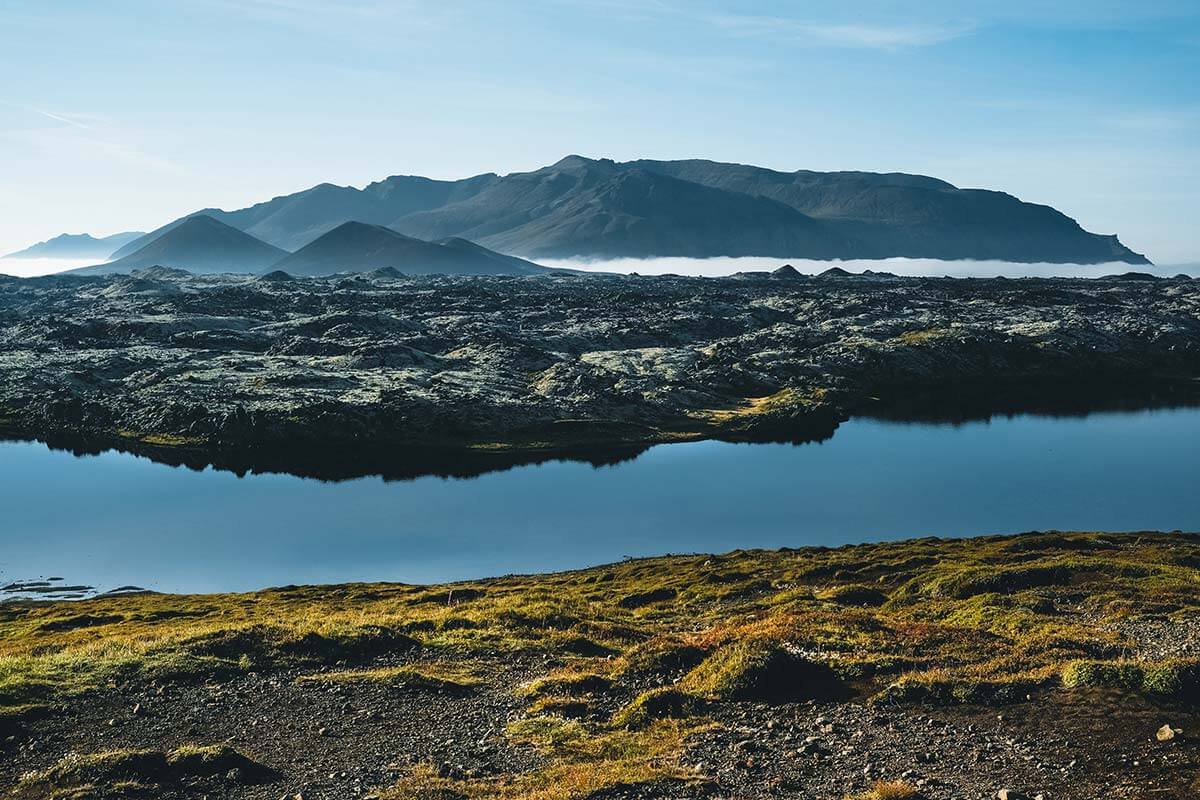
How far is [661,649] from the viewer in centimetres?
3244

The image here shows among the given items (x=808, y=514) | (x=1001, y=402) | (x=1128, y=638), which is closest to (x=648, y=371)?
(x=1001, y=402)

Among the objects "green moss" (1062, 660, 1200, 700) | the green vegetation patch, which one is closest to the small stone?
"green moss" (1062, 660, 1200, 700)

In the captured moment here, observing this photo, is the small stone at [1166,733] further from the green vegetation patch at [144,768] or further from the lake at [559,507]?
the lake at [559,507]

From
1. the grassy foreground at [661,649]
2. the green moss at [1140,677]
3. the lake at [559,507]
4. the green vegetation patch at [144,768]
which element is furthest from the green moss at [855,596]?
the green vegetation patch at [144,768]

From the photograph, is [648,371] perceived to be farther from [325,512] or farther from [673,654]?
[673,654]

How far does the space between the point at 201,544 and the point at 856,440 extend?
9754 cm

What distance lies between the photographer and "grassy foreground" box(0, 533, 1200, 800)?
2473 cm

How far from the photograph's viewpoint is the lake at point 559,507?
85.1 metres

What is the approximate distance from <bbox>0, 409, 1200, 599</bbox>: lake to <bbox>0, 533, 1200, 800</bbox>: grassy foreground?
2554cm

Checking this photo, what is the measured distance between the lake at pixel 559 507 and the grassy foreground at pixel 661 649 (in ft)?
83.8

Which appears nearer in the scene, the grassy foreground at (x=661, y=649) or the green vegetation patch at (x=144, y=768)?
the green vegetation patch at (x=144, y=768)

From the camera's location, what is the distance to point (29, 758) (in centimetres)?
2403

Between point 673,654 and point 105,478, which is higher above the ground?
point 673,654

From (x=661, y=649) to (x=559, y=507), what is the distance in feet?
238
